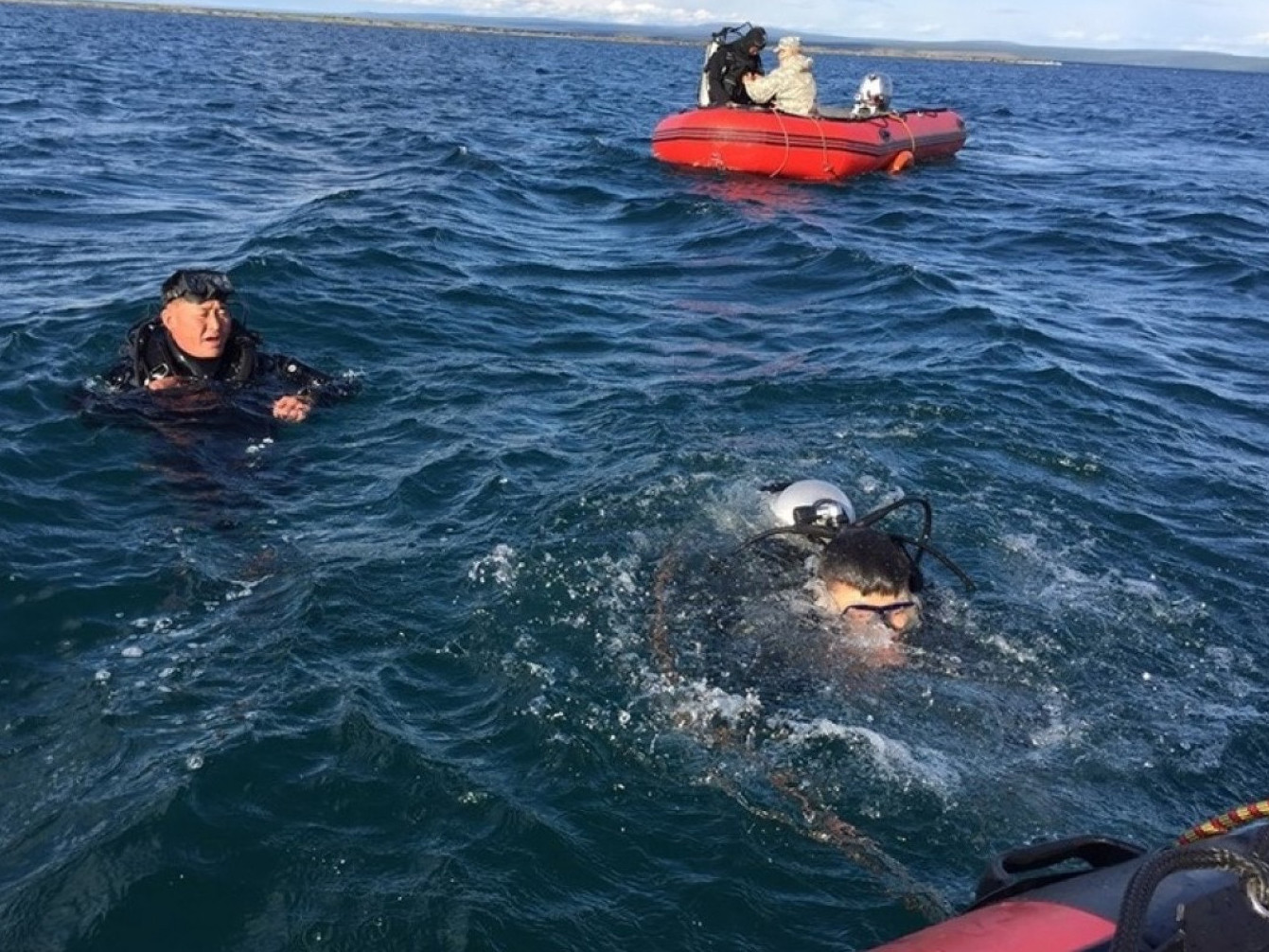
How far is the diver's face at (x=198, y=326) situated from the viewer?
25.3ft

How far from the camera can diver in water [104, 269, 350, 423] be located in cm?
770

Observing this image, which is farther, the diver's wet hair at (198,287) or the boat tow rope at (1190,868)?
the diver's wet hair at (198,287)

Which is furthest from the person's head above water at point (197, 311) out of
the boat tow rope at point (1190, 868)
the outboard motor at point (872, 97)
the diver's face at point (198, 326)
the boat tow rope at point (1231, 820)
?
the outboard motor at point (872, 97)

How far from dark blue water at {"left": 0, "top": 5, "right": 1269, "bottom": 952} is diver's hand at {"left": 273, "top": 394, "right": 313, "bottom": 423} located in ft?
0.54

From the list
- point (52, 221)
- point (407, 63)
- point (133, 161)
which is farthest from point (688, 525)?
point (407, 63)

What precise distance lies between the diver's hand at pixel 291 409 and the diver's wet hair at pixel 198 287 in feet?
2.67

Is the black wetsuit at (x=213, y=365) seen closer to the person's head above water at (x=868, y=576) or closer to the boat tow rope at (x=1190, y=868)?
the person's head above water at (x=868, y=576)

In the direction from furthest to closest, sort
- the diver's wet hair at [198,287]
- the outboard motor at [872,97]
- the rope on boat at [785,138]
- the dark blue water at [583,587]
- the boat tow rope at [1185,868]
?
the outboard motor at [872,97] < the rope on boat at [785,138] < the diver's wet hair at [198,287] < the dark blue water at [583,587] < the boat tow rope at [1185,868]

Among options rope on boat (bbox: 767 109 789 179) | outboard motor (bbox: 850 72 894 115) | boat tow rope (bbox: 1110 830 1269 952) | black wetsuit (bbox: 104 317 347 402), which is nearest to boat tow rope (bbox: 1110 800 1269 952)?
boat tow rope (bbox: 1110 830 1269 952)

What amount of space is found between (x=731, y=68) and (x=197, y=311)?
15493 mm

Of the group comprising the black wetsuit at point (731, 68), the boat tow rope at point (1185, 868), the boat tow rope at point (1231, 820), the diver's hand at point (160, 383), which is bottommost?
the diver's hand at point (160, 383)

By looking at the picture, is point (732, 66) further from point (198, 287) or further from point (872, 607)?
point (872, 607)

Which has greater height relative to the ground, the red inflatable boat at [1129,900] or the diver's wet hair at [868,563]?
the red inflatable boat at [1129,900]

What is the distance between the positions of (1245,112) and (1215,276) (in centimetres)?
4105
